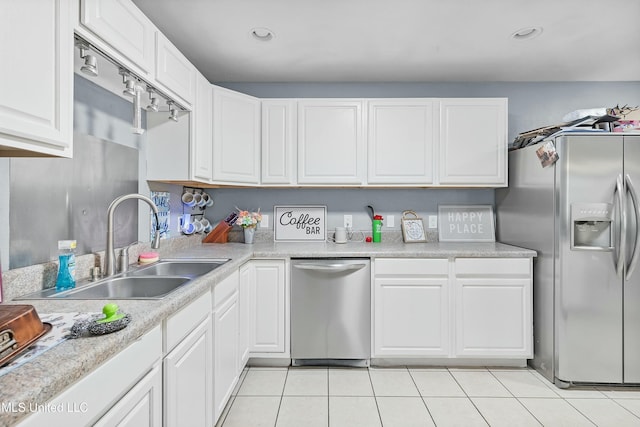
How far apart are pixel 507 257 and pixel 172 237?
2.53 metres

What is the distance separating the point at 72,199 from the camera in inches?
62.9

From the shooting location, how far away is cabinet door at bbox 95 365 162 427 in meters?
0.89

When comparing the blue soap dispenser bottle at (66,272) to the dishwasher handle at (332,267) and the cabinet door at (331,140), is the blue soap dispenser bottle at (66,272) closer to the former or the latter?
the dishwasher handle at (332,267)

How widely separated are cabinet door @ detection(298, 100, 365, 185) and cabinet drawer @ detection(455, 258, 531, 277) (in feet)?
3.43

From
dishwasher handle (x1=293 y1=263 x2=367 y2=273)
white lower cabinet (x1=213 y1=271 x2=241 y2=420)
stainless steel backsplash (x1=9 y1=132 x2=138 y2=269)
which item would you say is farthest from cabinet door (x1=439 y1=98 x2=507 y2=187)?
stainless steel backsplash (x1=9 y1=132 x2=138 y2=269)

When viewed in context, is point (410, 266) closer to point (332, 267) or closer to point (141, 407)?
point (332, 267)

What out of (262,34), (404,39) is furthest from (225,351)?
(404,39)

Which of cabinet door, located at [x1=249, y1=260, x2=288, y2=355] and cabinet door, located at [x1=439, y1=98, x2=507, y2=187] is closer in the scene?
cabinet door, located at [x1=249, y1=260, x2=288, y2=355]

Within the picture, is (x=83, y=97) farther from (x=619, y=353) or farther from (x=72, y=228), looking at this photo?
(x=619, y=353)

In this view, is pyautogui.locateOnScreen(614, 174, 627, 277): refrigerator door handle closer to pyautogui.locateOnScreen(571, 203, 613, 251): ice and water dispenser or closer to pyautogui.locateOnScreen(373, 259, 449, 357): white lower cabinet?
pyautogui.locateOnScreen(571, 203, 613, 251): ice and water dispenser

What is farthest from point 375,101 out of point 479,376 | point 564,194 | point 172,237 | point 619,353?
point 619,353

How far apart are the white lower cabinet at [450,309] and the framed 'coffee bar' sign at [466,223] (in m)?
0.61

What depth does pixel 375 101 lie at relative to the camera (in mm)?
2754

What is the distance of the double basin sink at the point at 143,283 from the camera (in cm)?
137
